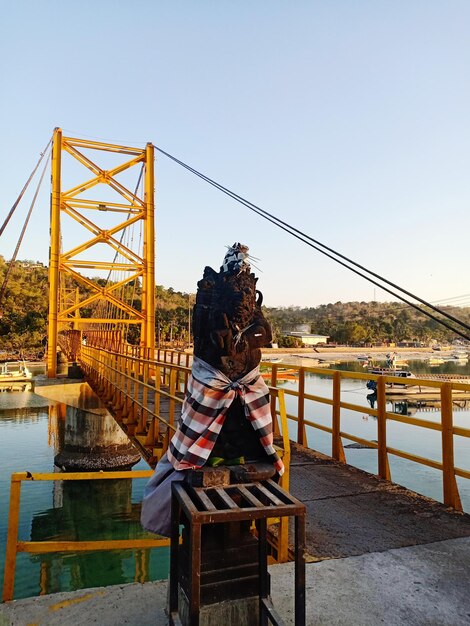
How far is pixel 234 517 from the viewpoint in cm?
224

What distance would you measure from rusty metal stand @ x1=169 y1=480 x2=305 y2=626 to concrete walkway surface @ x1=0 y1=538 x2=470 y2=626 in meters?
0.44

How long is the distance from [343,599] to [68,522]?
41.0 ft

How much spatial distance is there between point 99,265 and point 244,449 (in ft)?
49.1

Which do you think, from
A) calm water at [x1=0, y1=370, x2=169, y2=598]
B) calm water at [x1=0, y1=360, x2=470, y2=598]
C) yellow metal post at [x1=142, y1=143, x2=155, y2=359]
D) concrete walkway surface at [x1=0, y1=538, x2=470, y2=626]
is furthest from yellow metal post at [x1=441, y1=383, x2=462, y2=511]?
yellow metal post at [x1=142, y1=143, x2=155, y2=359]

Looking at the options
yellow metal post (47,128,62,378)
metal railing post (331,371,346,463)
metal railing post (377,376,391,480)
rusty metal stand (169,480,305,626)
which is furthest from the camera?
yellow metal post (47,128,62,378)

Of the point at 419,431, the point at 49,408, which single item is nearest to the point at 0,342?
the point at 49,408

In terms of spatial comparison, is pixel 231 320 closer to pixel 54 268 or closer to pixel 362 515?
pixel 362 515

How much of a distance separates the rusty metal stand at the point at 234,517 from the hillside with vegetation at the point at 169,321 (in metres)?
10.8

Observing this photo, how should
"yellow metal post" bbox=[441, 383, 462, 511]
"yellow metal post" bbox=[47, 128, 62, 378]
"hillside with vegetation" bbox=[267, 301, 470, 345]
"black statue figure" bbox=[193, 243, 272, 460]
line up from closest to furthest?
"black statue figure" bbox=[193, 243, 272, 460], "yellow metal post" bbox=[441, 383, 462, 511], "yellow metal post" bbox=[47, 128, 62, 378], "hillside with vegetation" bbox=[267, 301, 470, 345]

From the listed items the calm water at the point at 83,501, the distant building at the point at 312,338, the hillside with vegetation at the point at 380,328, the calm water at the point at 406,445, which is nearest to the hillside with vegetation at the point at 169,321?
the hillside with vegetation at the point at 380,328

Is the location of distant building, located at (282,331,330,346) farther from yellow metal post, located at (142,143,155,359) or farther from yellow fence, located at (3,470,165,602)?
yellow fence, located at (3,470,165,602)

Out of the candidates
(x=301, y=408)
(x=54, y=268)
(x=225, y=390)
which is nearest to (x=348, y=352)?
(x=54, y=268)

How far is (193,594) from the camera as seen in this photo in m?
2.14

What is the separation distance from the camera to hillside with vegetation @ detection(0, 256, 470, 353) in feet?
179
